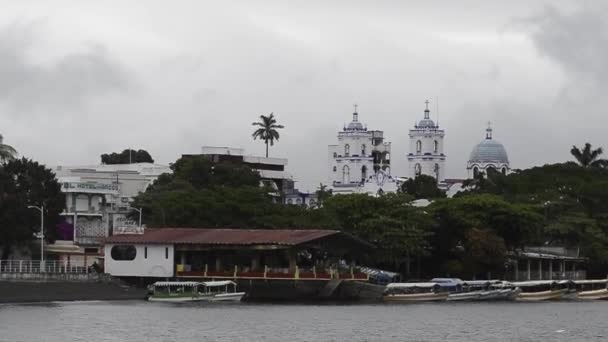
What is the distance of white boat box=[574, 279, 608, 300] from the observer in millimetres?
116625

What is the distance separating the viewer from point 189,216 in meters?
122

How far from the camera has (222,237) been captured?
10631cm

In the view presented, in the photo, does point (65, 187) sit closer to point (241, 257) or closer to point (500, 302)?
point (241, 257)

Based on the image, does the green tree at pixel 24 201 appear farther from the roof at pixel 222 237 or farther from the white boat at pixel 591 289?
the white boat at pixel 591 289

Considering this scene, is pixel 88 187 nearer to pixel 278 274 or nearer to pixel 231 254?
pixel 231 254

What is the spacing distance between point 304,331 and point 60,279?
3432cm

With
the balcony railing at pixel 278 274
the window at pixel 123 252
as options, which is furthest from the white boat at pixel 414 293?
the window at pixel 123 252

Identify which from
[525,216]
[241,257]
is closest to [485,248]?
[525,216]

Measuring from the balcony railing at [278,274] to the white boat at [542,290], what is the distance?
13.1m

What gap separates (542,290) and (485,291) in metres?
7.67

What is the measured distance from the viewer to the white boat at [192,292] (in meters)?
99.9

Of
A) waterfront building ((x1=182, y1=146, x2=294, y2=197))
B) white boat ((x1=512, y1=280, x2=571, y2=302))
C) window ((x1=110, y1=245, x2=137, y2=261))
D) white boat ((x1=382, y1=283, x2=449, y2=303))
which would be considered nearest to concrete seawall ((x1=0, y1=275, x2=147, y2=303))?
window ((x1=110, y1=245, x2=137, y2=261))

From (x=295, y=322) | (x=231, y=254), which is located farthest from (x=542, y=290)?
(x=295, y=322)

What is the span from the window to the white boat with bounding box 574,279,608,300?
35.3 metres
